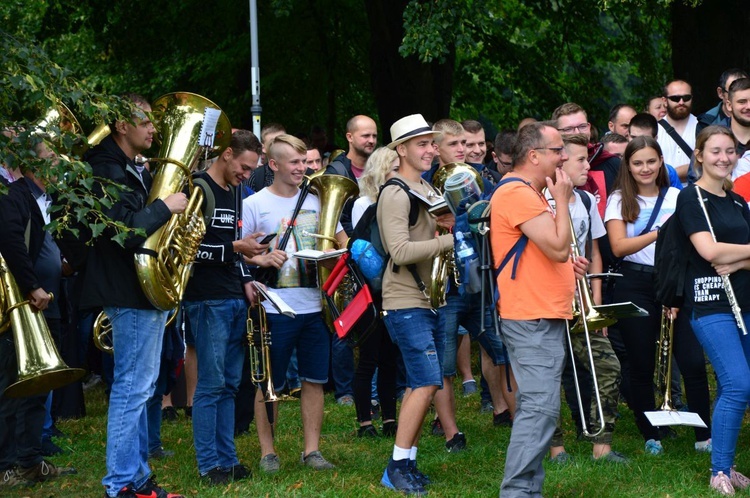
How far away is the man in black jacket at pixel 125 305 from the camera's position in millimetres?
5875

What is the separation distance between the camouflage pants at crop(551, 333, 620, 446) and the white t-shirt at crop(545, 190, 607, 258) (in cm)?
A: 59

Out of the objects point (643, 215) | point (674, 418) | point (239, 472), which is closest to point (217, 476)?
point (239, 472)

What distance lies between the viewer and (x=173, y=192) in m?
6.00

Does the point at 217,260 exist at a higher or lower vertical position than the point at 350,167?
lower

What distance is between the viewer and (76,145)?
5.51 m

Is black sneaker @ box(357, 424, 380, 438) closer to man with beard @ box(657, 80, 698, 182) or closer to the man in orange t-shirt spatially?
the man in orange t-shirt

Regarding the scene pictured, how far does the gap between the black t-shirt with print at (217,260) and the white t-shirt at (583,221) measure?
217cm

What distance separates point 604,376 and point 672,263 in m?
1.07

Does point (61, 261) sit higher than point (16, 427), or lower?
higher

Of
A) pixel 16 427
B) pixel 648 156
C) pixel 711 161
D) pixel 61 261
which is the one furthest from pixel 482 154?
pixel 16 427

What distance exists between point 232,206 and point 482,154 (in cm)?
299

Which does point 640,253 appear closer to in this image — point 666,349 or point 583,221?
point 583,221

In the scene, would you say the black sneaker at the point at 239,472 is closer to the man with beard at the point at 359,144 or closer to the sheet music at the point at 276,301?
the sheet music at the point at 276,301

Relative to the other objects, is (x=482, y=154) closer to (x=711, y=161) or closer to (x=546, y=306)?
(x=711, y=161)
